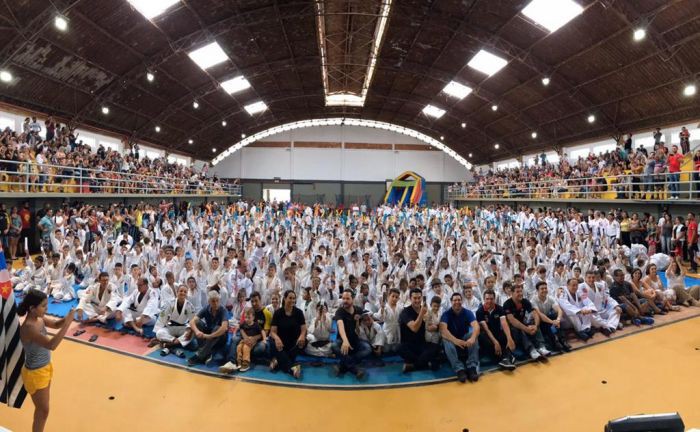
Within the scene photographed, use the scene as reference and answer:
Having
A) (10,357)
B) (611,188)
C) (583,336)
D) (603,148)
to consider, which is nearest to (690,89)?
(611,188)

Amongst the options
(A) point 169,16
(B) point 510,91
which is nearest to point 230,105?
(A) point 169,16

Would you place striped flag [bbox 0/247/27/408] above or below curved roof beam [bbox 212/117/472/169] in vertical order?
below

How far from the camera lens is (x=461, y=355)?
6121 millimetres

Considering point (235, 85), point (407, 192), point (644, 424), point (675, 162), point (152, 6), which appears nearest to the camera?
point (644, 424)

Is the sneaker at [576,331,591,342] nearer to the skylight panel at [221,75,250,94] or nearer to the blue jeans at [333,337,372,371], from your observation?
the blue jeans at [333,337,372,371]

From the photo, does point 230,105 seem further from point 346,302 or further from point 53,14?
point 346,302

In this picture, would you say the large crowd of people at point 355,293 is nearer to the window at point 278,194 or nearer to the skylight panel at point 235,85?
the skylight panel at point 235,85

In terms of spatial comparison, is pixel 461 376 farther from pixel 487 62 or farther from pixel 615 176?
pixel 487 62

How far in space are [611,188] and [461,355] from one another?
1685 centimetres

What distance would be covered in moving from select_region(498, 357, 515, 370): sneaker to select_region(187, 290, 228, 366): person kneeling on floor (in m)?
4.52

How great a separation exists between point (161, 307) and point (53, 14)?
1286 cm

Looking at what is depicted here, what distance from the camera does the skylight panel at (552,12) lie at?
1542 cm

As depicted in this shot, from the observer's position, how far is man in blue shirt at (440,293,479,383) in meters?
5.85

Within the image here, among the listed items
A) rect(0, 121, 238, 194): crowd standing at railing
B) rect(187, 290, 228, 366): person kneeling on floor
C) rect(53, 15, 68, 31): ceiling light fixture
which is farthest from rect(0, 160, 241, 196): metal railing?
rect(187, 290, 228, 366): person kneeling on floor
